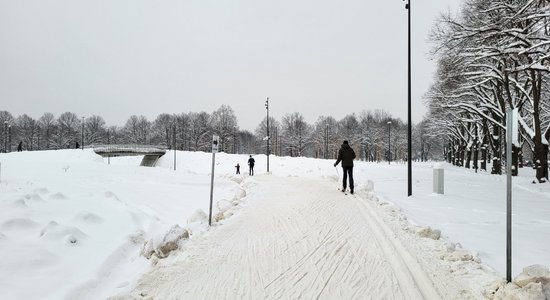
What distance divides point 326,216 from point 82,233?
5.45 m

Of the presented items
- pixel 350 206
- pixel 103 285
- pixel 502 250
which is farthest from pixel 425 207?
pixel 103 285

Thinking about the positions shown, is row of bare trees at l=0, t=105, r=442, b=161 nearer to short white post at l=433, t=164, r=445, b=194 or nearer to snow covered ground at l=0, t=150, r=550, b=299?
short white post at l=433, t=164, r=445, b=194

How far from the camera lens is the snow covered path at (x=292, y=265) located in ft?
13.5

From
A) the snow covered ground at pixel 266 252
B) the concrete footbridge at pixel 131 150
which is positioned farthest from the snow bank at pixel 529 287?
the concrete footbridge at pixel 131 150

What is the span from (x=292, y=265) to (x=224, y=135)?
7283cm

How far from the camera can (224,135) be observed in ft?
251

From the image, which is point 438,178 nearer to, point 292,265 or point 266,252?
point 266,252

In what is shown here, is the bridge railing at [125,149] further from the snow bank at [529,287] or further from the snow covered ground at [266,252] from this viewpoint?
the snow bank at [529,287]

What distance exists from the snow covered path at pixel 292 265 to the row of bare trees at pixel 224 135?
7051 cm

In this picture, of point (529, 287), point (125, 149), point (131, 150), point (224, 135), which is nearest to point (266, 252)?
point (529, 287)

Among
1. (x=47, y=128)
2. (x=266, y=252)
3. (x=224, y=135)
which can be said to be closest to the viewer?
(x=266, y=252)

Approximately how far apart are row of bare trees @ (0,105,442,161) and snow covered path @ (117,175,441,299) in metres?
70.5

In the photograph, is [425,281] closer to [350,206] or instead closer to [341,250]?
[341,250]

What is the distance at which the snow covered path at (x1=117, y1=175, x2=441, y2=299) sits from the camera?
13.5ft
